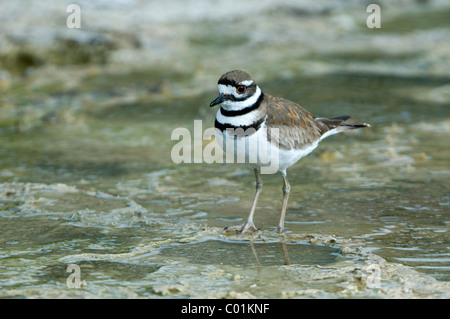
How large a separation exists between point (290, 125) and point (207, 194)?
1.17m

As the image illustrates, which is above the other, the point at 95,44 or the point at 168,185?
the point at 95,44

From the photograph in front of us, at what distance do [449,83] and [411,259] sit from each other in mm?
6270

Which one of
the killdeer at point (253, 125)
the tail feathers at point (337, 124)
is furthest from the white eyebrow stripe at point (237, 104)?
the tail feathers at point (337, 124)

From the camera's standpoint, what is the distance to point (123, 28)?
13.3 meters

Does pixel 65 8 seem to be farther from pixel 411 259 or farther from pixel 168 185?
pixel 411 259

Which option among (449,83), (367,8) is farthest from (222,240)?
(367,8)

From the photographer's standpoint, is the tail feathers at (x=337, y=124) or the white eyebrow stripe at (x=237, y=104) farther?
the tail feathers at (x=337, y=124)

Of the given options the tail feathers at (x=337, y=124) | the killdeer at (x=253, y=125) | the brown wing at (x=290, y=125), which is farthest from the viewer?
the tail feathers at (x=337, y=124)

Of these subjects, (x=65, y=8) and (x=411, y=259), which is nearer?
(x=411, y=259)

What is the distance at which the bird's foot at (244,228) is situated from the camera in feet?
19.0

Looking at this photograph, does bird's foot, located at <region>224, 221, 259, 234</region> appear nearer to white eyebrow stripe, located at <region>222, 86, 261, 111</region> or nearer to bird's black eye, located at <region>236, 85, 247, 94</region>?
white eyebrow stripe, located at <region>222, 86, 261, 111</region>

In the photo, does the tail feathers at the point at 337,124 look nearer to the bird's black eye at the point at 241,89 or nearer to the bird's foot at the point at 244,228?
the bird's black eye at the point at 241,89

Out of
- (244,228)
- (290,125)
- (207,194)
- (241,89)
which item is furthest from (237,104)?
(207,194)

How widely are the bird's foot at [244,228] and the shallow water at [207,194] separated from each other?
6cm
